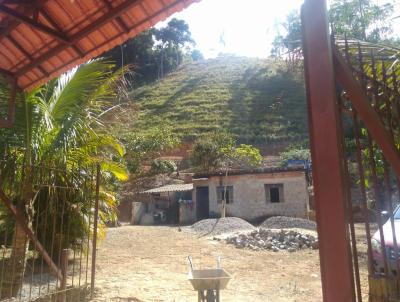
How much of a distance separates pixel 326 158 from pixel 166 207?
26.2 meters

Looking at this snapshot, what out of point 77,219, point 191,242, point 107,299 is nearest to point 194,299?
point 107,299

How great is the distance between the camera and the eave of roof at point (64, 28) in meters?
3.60

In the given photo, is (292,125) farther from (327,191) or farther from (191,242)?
(327,191)

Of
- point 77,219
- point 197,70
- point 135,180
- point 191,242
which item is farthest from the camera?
point 197,70

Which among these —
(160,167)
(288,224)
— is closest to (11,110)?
(288,224)

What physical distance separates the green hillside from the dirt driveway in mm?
32622

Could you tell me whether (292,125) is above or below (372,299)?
above

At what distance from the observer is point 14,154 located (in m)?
6.07

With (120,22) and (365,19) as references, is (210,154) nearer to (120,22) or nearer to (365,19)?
(365,19)

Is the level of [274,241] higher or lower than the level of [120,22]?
lower

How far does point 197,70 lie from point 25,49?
7003 centimetres

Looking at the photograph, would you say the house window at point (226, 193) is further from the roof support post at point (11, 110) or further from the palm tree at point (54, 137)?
the roof support post at point (11, 110)

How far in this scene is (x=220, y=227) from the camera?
17766 millimetres

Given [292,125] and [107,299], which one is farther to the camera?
[292,125]
